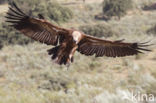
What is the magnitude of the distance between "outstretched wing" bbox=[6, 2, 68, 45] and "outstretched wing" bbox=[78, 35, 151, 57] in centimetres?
59

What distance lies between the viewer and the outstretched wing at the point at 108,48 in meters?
5.38

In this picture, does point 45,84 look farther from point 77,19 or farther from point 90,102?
point 77,19

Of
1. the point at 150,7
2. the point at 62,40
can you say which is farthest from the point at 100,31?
the point at 150,7

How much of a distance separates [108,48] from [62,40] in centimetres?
118

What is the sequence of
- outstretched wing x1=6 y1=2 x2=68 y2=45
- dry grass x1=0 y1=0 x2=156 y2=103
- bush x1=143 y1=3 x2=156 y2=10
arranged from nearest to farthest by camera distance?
outstretched wing x1=6 y1=2 x2=68 y2=45
dry grass x1=0 y1=0 x2=156 y2=103
bush x1=143 y1=3 x2=156 y2=10

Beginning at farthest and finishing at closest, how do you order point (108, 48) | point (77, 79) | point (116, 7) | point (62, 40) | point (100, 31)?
1. point (116, 7)
2. point (100, 31)
3. point (77, 79)
4. point (108, 48)
5. point (62, 40)

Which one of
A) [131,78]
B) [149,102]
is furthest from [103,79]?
[149,102]

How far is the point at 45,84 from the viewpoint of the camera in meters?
9.62

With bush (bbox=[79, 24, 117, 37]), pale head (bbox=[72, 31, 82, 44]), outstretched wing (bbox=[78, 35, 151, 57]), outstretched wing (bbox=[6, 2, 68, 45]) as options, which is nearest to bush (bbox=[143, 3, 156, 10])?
bush (bbox=[79, 24, 117, 37])

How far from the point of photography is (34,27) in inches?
207

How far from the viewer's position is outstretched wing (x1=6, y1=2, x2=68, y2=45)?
5.04 metres

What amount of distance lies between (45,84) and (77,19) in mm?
26362

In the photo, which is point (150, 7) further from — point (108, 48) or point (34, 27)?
point (34, 27)

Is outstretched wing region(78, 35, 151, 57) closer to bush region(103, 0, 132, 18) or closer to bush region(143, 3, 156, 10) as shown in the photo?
bush region(103, 0, 132, 18)
